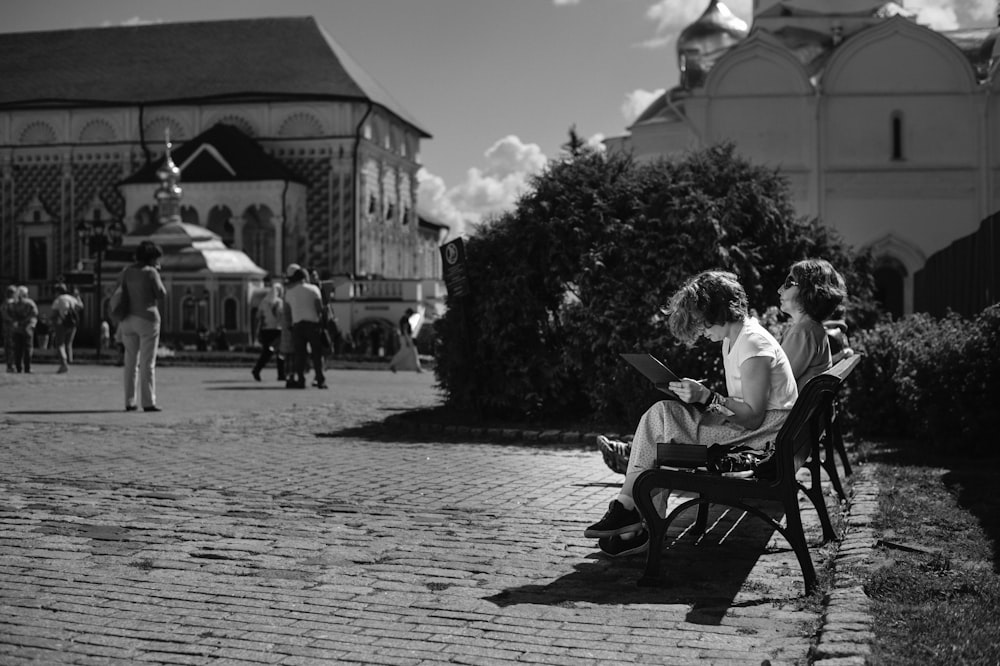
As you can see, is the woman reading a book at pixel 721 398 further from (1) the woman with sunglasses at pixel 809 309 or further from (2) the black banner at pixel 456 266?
(2) the black banner at pixel 456 266

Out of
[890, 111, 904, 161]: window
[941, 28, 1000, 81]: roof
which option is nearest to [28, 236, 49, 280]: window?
[890, 111, 904, 161]: window

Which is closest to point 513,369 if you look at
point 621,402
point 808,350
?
point 621,402

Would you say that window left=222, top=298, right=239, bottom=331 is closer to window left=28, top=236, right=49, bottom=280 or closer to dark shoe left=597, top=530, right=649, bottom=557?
window left=28, top=236, right=49, bottom=280

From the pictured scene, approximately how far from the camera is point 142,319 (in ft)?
52.8

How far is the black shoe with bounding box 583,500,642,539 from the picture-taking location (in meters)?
6.48

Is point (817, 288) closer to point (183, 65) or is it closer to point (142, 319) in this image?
point (142, 319)

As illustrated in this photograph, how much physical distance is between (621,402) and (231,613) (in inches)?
325

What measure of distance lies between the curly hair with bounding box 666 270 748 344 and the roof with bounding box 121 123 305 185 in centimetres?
5817

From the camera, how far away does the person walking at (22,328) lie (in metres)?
28.0

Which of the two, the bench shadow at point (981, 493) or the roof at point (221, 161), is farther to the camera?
the roof at point (221, 161)

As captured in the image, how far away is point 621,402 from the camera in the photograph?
13.3m

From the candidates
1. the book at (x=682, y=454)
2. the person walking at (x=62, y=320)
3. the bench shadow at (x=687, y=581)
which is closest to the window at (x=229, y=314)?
the person walking at (x=62, y=320)

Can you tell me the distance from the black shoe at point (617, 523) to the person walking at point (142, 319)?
1057 centimetres

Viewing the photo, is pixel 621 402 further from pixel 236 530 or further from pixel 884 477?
pixel 236 530
